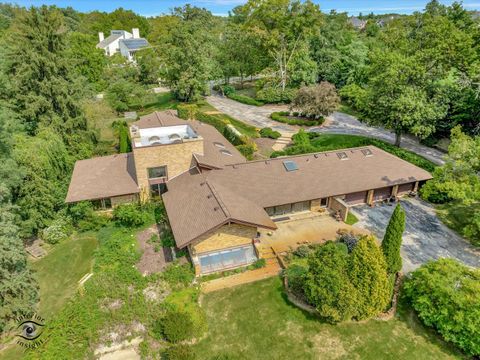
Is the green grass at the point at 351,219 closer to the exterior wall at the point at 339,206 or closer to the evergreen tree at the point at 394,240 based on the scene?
the exterior wall at the point at 339,206

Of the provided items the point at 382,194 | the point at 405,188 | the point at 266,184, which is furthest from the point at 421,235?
the point at 266,184

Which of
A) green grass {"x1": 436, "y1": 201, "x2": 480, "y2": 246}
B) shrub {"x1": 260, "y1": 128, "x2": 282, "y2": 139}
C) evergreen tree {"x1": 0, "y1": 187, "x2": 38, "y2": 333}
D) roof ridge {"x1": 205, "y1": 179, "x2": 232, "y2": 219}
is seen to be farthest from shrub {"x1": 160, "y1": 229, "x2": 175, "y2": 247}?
shrub {"x1": 260, "y1": 128, "x2": 282, "y2": 139}

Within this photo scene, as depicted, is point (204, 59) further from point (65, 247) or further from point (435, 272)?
point (435, 272)

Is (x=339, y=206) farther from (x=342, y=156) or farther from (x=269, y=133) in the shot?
(x=269, y=133)

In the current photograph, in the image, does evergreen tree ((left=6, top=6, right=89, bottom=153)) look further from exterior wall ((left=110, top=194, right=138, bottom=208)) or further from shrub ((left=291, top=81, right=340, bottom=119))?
shrub ((left=291, top=81, right=340, bottom=119))

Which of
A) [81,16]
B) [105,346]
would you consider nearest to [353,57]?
[105,346]

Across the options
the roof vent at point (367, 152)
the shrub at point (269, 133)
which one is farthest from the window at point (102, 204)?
the shrub at point (269, 133)
